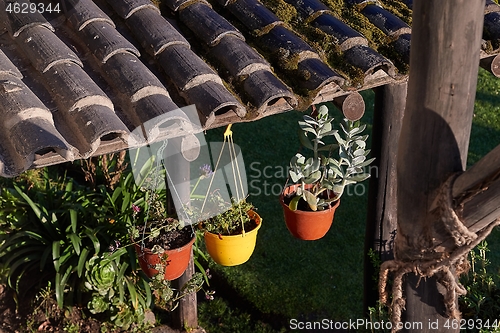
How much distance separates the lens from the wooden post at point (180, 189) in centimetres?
322

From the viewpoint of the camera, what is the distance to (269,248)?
5398mm

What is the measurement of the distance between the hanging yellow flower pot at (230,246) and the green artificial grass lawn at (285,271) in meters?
1.31

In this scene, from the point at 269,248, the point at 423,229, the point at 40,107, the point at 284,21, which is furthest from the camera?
the point at 269,248

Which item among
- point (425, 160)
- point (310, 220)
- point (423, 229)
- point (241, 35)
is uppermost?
point (241, 35)

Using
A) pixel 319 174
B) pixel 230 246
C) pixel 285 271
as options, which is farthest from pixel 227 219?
pixel 285 271

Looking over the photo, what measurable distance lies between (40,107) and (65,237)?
2.41 meters

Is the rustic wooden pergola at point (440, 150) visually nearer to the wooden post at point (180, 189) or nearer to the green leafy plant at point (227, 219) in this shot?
the wooden post at point (180, 189)

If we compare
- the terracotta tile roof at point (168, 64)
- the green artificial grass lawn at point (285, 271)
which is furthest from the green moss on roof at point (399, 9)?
the green artificial grass lawn at point (285, 271)

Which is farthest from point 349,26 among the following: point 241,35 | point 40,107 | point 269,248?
point 269,248

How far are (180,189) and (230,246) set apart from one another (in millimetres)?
458

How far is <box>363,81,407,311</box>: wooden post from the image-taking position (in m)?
3.50

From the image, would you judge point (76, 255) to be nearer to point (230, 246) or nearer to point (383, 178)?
point (230, 246)

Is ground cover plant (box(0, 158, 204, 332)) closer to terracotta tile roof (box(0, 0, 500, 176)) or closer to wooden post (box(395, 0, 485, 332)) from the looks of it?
terracotta tile roof (box(0, 0, 500, 176))

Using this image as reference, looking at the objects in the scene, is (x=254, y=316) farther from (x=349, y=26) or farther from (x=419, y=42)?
(x=419, y=42)
